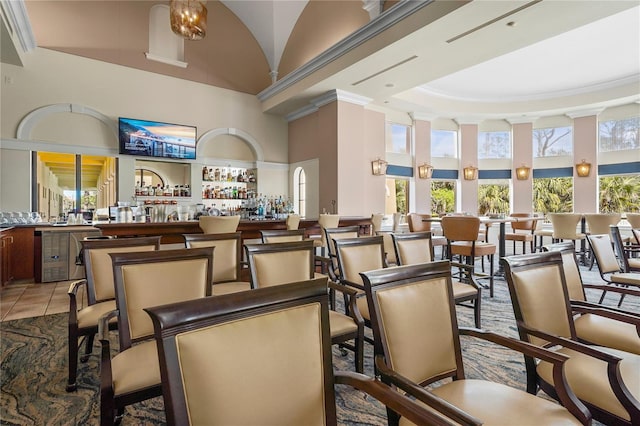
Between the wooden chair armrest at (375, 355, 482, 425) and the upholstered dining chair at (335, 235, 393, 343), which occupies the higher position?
the upholstered dining chair at (335, 235, 393, 343)

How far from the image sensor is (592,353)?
1320 mm

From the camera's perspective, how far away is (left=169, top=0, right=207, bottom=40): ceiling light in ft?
14.4

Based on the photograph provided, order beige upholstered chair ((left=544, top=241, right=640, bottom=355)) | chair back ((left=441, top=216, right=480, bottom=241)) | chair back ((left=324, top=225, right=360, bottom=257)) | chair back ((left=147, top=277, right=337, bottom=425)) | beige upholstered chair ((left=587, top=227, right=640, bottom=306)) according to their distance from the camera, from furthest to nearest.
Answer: chair back ((left=441, top=216, right=480, bottom=241)) < chair back ((left=324, top=225, right=360, bottom=257)) < beige upholstered chair ((left=587, top=227, right=640, bottom=306)) < beige upholstered chair ((left=544, top=241, right=640, bottom=355)) < chair back ((left=147, top=277, right=337, bottom=425))

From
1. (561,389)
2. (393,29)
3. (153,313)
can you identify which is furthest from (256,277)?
(393,29)

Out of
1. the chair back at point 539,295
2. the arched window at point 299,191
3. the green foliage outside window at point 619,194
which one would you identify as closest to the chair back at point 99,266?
the chair back at point 539,295

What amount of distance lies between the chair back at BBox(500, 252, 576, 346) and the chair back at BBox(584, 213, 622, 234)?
18.7ft

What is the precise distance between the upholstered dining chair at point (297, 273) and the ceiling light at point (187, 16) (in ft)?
12.5

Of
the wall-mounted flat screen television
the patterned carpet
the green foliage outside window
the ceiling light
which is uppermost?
the ceiling light

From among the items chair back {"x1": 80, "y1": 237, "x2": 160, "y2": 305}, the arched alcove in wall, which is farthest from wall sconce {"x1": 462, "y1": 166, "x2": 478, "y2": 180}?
chair back {"x1": 80, "y1": 237, "x2": 160, "y2": 305}

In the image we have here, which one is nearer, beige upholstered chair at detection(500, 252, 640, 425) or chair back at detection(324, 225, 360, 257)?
beige upholstered chair at detection(500, 252, 640, 425)

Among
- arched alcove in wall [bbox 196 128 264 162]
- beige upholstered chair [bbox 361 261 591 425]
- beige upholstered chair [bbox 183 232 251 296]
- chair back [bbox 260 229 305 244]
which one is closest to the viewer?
beige upholstered chair [bbox 361 261 591 425]

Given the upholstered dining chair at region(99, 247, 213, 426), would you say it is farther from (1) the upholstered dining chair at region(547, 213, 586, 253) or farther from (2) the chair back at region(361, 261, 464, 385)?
(1) the upholstered dining chair at region(547, 213, 586, 253)

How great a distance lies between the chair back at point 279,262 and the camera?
7.02 feet

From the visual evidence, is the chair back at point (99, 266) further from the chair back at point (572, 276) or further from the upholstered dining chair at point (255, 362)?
the chair back at point (572, 276)
